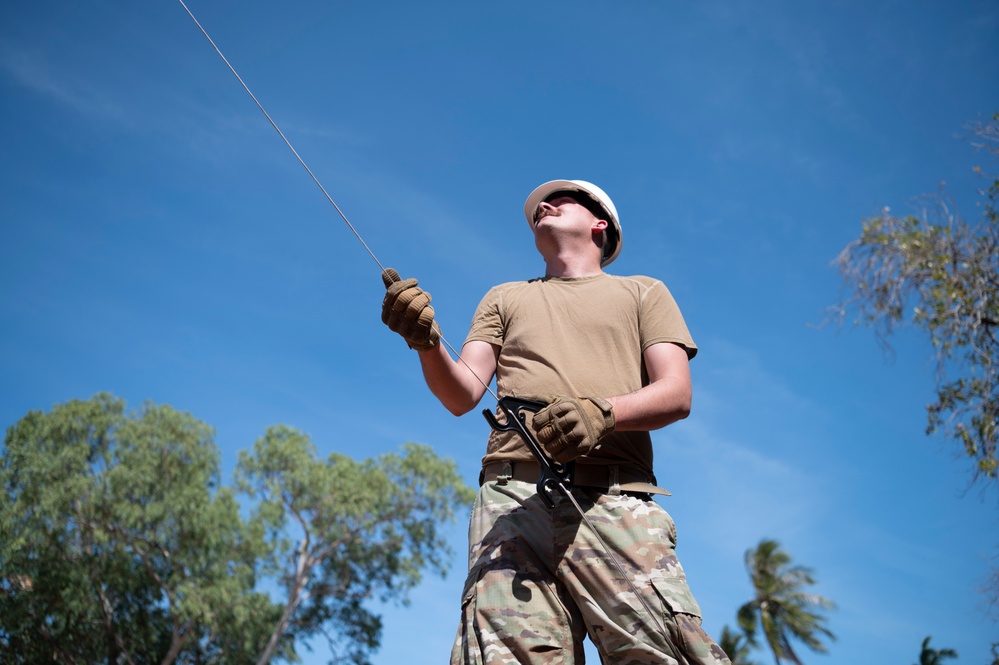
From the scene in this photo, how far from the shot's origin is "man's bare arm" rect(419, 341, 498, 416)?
2.73 metres

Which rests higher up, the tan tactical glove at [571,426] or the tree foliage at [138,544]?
the tree foliage at [138,544]

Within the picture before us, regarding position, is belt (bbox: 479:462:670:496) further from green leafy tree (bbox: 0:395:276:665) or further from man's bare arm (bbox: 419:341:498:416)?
green leafy tree (bbox: 0:395:276:665)

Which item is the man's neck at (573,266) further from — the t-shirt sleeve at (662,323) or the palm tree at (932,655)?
the palm tree at (932,655)

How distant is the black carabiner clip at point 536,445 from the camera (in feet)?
8.06

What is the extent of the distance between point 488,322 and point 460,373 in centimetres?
34

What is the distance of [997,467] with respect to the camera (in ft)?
27.0

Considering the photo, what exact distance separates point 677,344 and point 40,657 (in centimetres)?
2621

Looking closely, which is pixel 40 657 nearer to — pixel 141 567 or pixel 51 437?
pixel 141 567

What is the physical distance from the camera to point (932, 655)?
104ft

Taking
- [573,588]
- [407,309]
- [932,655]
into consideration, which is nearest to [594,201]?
[407,309]

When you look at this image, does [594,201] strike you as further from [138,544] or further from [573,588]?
[138,544]

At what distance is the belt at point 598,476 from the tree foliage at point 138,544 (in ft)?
73.3

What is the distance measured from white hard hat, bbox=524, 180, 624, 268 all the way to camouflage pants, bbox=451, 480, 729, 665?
1.24m

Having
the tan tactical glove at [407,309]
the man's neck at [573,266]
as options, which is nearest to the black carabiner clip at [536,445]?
the tan tactical glove at [407,309]
